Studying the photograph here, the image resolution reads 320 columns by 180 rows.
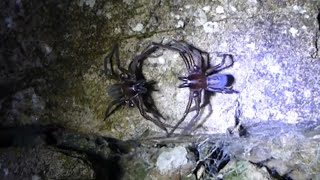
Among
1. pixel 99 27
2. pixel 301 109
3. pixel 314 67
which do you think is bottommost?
pixel 301 109

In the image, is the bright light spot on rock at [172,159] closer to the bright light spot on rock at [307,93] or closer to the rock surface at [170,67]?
the rock surface at [170,67]

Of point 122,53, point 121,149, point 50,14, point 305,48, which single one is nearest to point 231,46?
Answer: point 305,48

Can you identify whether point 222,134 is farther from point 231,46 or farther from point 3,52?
point 3,52

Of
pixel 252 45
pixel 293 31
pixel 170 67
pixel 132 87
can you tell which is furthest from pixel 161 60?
pixel 293 31

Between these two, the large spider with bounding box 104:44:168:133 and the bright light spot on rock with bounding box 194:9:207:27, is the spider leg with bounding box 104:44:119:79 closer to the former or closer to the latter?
the large spider with bounding box 104:44:168:133

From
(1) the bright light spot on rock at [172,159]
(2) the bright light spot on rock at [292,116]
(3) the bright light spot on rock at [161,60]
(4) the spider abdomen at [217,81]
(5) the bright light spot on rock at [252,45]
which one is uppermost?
(5) the bright light spot on rock at [252,45]

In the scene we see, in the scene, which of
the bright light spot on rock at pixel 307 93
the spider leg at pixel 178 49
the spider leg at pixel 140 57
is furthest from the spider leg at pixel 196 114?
the bright light spot on rock at pixel 307 93

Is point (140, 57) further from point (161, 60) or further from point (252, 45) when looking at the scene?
point (252, 45)
